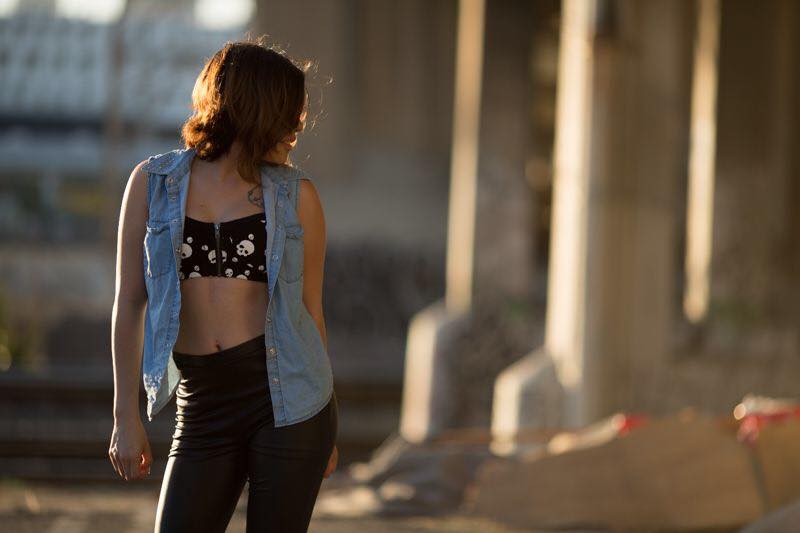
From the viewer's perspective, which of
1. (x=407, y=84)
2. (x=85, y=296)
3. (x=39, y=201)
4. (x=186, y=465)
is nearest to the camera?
(x=186, y=465)

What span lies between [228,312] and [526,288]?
1254cm

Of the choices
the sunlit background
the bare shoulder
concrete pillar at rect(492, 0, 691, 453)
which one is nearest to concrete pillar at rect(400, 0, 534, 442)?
the sunlit background

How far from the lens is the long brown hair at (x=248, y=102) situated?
322cm

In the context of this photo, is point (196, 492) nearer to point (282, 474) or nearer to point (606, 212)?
point (282, 474)

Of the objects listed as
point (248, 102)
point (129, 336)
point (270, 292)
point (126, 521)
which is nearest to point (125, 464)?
point (129, 336)

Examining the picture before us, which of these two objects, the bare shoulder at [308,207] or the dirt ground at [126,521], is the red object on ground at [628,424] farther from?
the bare shoulder at [308,207]

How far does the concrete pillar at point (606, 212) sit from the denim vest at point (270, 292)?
8.93 meters

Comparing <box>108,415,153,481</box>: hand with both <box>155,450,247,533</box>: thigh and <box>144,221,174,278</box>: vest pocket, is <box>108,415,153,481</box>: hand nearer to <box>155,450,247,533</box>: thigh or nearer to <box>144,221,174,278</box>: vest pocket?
<box>155,450,247,533</box>: thigh

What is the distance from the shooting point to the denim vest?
127 inches

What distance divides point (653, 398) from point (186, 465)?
10.8 meters

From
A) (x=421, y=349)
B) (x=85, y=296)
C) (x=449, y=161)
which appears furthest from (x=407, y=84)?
(x=421, y=349)

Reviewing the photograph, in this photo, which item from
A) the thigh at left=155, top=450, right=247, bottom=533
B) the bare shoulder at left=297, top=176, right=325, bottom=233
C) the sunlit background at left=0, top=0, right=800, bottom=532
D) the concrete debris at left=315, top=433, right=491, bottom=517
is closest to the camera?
the thigh at left=155, top=450, right=247, bottom=533

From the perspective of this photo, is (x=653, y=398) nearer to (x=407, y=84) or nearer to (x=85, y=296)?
(x=407, y=84)

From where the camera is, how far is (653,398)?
13648 millimetres
